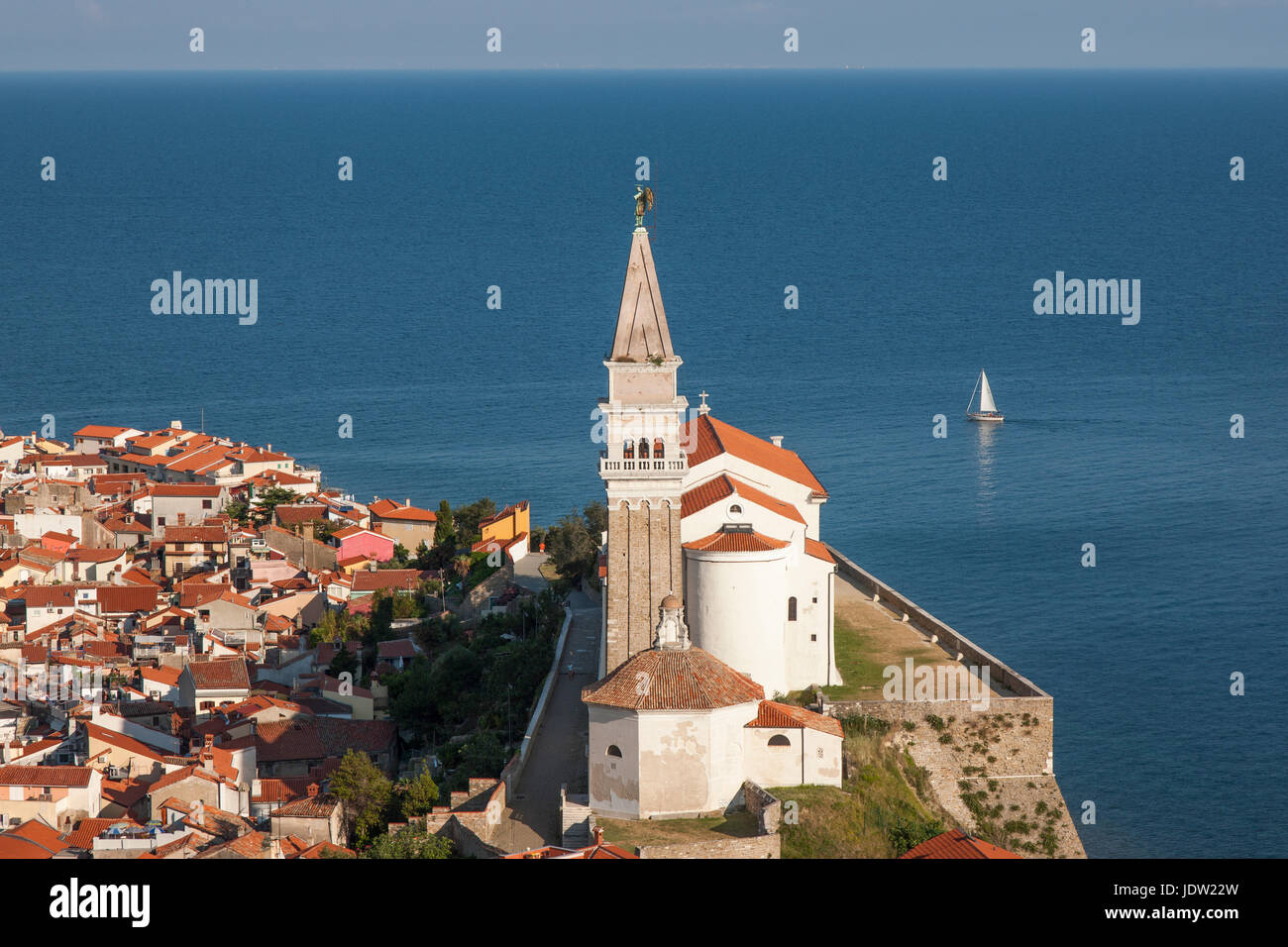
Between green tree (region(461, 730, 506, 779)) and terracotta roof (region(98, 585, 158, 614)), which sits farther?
terracotta roof (region(98, 585, 158, 614))

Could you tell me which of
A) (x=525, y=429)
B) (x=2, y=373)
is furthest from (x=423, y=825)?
(x=2, y=373)

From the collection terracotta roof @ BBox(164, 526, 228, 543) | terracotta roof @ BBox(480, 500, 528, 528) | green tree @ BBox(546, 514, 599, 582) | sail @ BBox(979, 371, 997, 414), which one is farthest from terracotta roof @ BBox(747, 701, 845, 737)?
sail @ BBox(979, 371, 997, 414)

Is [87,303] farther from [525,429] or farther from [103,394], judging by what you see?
[525,429]

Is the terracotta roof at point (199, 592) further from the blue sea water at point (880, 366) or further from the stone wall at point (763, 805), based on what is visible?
the stone wall at point (763, 805)

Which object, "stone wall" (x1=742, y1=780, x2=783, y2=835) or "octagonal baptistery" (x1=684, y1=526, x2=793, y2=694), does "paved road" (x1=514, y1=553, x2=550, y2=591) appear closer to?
"octagonal baptistery" (x1=684, y1=526, x2=793, y2=694)

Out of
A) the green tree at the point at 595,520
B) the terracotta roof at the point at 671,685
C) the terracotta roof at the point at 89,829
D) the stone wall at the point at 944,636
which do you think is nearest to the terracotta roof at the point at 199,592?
the green tree at the point at 595,520

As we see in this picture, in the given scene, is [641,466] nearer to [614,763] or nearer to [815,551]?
[815,551]

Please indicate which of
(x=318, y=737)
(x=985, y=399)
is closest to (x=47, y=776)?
(x=318, y=737)
